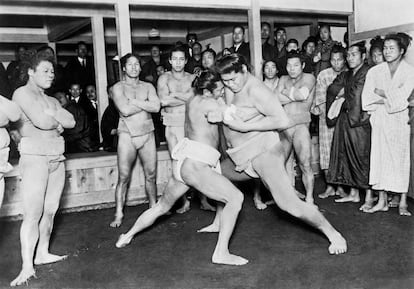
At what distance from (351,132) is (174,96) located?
6.14 feet

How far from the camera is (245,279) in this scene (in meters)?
3.07

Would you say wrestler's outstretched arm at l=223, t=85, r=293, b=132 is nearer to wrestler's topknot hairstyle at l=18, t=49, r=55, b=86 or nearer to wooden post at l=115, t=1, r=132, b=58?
wrestler's topknot hairstyle at l=18, t=49, r=55, b=86

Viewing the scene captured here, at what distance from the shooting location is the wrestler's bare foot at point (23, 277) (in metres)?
3.13

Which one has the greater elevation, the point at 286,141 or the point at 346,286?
the point at 286,141

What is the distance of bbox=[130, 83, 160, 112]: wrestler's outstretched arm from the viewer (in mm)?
4379

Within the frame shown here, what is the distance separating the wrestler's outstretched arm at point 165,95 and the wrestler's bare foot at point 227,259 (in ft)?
5.98

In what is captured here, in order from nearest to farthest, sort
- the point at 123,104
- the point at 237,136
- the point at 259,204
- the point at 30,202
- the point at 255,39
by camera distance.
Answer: the point at 30,202 → the point at 237,136 → the point at 123,104 → the point at 259,204 → the point at 255,39

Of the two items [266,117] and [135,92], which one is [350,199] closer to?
[266,117]

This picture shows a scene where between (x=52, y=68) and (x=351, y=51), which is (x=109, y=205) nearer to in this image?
(x=52, y=68)

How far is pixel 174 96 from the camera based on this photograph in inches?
185

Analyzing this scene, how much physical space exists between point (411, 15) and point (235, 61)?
2.92 metres

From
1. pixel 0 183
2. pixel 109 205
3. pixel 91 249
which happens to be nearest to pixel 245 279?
pixel 91 249

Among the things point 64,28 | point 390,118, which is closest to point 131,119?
point 390,118

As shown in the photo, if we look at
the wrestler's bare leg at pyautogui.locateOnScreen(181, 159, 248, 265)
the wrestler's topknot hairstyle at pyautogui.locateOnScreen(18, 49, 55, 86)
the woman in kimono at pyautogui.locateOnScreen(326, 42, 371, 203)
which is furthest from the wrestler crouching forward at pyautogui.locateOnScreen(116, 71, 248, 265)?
the woman in kimono at pyautogui.locateOnScreen(326, 42, 371, 203)
